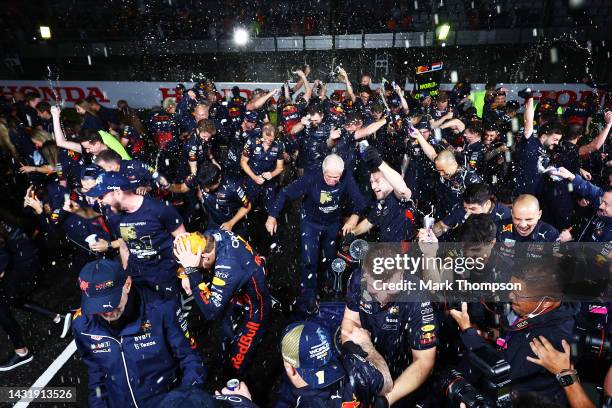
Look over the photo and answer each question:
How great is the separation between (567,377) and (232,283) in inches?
101

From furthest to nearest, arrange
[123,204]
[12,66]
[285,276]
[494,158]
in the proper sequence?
[12,66] < [494,158] < [285,276] < [123,204]

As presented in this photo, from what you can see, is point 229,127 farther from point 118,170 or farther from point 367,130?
point 118,170

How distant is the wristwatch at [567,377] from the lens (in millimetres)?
2508

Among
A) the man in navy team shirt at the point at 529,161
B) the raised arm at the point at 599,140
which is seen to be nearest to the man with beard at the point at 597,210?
the man in navy team shirt at the point at 529,161

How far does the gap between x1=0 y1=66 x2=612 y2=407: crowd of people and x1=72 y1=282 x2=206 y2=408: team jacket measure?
0.01m

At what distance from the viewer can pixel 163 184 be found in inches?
232

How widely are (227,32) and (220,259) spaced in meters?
17.3

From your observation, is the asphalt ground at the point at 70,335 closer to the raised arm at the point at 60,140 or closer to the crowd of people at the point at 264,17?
the raised arm at the point at 60,140

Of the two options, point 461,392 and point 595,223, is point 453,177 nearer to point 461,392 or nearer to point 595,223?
point 595,223

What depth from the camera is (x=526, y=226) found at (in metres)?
4.16

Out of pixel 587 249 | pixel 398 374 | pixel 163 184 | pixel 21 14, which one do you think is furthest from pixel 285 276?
pixel 21 14

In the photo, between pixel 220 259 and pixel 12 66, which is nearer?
pixel 220 259

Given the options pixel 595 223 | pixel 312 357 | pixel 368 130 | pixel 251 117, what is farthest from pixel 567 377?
pixel 251 117

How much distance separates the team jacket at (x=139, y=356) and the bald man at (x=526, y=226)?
11.3 feet
